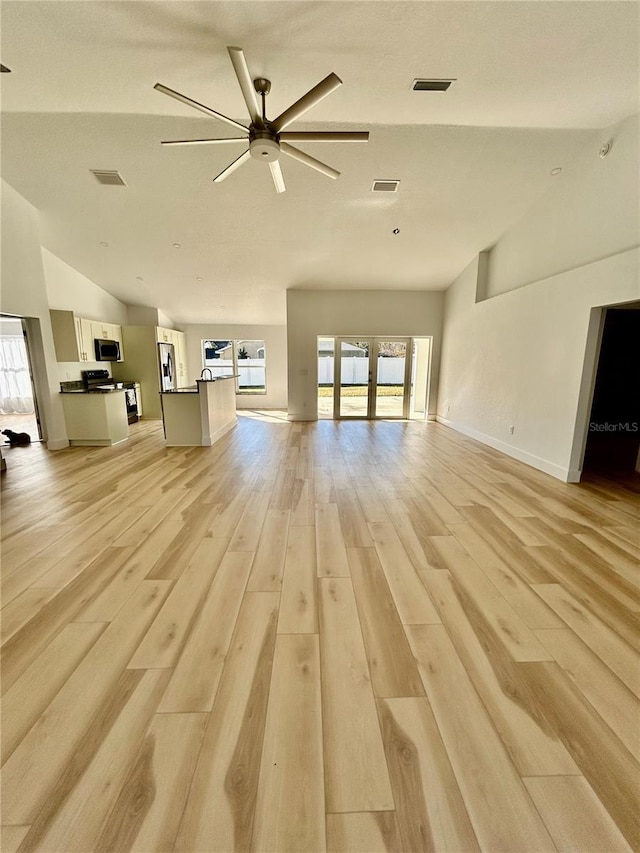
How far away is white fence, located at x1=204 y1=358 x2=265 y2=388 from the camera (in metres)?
9.91

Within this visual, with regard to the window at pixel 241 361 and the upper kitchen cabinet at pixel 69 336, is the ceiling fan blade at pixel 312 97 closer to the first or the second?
the upper kitchen cabinet at pixel 69 336

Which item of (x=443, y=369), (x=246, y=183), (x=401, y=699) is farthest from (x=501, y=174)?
(x=401, y=699)

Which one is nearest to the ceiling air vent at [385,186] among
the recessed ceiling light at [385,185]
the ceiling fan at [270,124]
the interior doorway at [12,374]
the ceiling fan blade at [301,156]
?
the recessed ceiling light at [385,185]

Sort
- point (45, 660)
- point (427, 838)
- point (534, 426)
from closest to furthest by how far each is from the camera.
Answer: point (427, 838), point (45, 660), point (534, 426)

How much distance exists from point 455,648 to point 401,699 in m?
0.41

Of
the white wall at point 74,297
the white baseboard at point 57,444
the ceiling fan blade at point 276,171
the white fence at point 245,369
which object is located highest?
the ceiling fan blade at point 276,171

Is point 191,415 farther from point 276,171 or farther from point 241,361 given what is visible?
point 241,361

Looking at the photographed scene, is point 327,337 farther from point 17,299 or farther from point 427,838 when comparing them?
point 427,838

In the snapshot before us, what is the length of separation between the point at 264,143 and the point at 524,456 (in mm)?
4719

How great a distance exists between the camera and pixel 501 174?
4.06 meters

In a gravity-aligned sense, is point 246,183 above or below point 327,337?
above

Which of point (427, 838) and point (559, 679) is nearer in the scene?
point (427, 838)

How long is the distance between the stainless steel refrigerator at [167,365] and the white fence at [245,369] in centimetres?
139

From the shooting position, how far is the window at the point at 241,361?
32.2 feet
